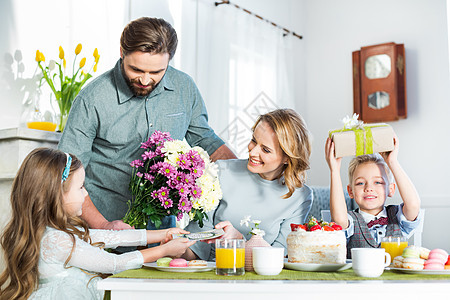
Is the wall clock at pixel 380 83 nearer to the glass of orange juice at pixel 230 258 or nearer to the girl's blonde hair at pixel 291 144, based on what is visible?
the girl's blonde hair at pixel 291 144

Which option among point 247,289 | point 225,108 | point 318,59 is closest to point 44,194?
point 247,289

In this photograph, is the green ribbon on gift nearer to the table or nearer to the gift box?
the gift box

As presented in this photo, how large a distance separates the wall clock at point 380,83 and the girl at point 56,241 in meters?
3.49

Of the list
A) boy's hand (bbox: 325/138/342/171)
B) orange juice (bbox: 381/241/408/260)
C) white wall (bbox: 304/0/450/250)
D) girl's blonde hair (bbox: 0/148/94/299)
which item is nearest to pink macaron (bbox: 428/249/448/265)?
orange juice (bbox: 381/241/408/260)

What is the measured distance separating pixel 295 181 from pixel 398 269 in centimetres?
74

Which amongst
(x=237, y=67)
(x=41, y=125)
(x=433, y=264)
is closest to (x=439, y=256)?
(x=433, y=264)

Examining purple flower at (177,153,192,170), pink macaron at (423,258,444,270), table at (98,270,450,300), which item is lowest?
table at (98,270,450,300)

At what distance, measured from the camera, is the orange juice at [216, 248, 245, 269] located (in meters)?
1.17

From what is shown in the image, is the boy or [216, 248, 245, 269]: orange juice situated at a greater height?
the boy

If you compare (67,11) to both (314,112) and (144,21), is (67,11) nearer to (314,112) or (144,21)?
(144,21)

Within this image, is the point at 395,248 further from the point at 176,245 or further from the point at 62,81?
the point at 62,81

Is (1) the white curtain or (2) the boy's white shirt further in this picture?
(1) the white curtain

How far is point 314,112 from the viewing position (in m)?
5.30

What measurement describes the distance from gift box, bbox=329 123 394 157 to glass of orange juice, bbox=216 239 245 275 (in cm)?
60
